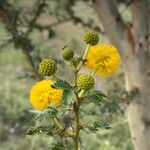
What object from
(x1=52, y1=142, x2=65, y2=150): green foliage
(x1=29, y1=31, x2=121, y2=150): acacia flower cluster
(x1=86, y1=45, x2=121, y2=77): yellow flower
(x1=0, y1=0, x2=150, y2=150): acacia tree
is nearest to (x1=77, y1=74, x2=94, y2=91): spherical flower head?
(x1=29, y1=31, x2=121, y2=150): acacia flower cluster

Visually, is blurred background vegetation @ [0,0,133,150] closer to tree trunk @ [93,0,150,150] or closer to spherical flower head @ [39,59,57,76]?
tree trunk @ [93,0,150,150]

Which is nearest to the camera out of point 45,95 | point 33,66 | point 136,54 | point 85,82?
point 85,82

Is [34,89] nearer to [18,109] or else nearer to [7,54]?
[18,109]

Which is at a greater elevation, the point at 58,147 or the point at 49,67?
the point at 49,67

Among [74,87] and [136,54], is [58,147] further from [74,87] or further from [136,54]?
[136,54]

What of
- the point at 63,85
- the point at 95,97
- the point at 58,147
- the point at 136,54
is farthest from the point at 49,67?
the point at 136,54
